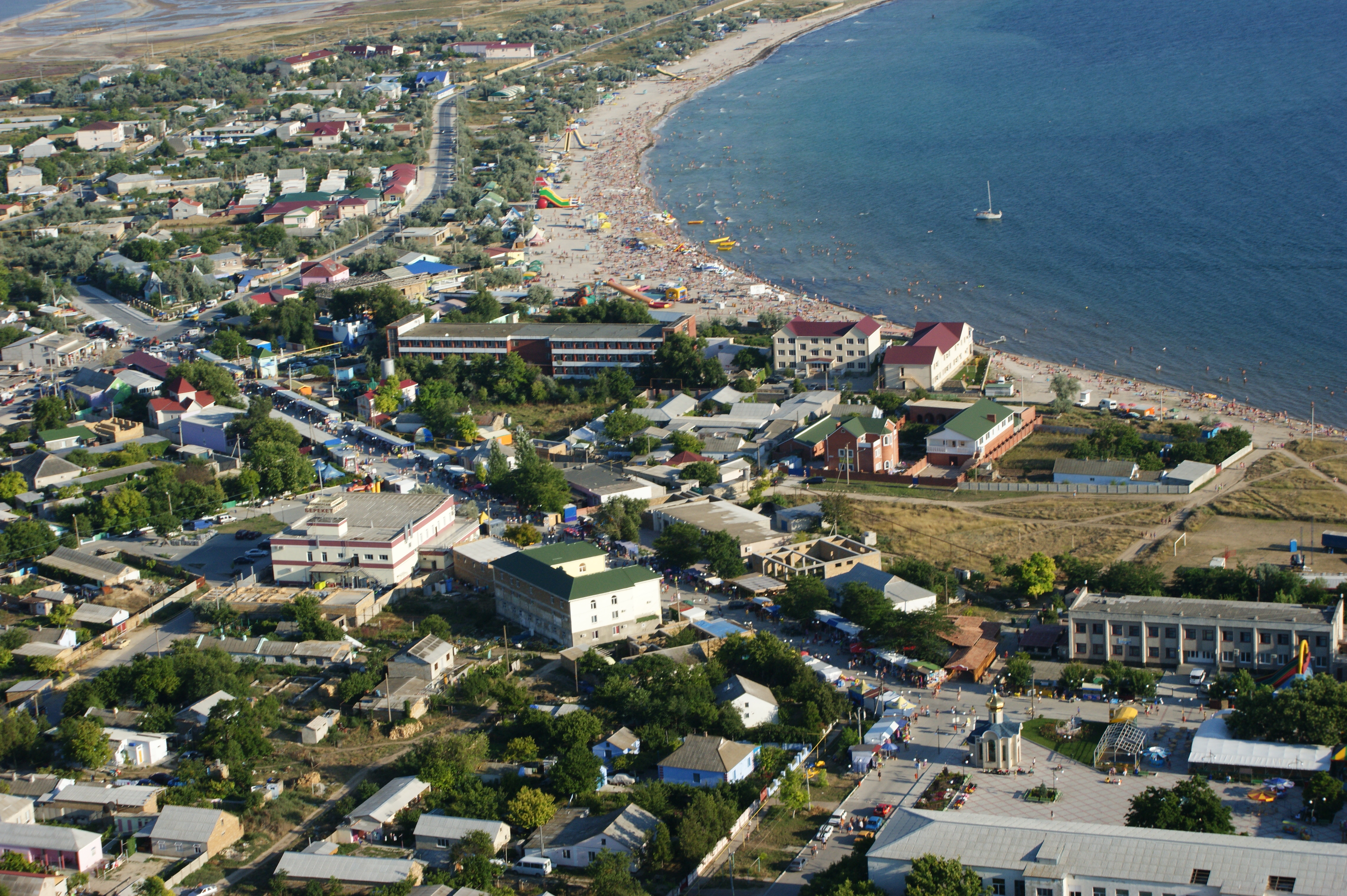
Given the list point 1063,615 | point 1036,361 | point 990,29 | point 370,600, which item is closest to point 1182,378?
point 1036,361

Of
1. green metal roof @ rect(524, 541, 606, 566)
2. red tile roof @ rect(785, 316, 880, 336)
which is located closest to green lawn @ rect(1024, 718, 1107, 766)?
green metal roof @ rect(524, 541, 606, 566)

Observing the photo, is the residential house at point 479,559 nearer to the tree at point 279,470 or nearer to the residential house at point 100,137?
the tree at point 279,470

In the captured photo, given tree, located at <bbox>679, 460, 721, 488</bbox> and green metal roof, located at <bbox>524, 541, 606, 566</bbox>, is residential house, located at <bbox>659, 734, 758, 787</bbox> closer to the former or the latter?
green metal roof, located at <bbox>524, 541, 606, 566</bbox>

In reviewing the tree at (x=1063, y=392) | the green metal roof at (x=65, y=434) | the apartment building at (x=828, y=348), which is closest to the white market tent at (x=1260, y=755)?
the tree at (x=1063, y=392)

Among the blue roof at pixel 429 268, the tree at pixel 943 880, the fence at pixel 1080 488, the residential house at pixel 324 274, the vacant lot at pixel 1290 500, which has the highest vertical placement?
the residential house at pixel 324 274

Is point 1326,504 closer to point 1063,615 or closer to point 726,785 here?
point 1063,615
